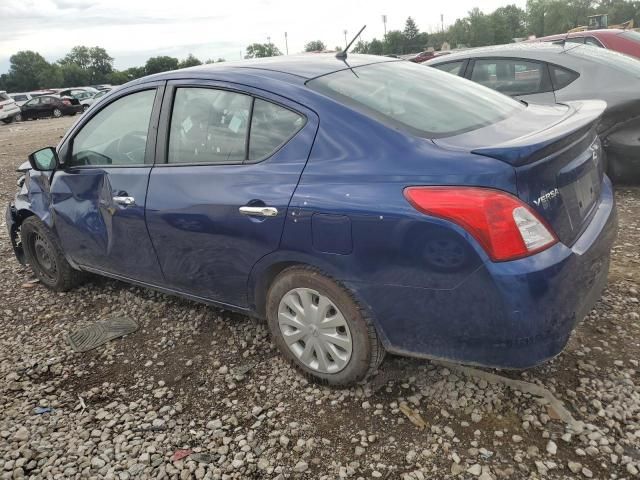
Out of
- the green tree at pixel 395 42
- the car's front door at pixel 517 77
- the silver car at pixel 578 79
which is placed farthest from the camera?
the green tree at pixel 395 42

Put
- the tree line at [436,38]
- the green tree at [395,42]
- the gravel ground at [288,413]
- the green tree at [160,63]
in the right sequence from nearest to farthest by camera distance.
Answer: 1. the gravel ground at [288,413]
2. the green tree at [160,63]
3. the tree line at [436,38]
4. the green tree at [395,42]

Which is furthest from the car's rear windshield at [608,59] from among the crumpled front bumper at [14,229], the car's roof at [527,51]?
the crumpled front bumper at [14,229]

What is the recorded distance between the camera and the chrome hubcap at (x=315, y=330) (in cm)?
269

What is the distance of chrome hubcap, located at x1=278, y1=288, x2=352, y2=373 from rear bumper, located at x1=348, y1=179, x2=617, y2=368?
0.77 feet

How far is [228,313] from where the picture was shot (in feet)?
12.5

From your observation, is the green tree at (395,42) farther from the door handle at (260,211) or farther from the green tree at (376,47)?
the door handle at (260,211)

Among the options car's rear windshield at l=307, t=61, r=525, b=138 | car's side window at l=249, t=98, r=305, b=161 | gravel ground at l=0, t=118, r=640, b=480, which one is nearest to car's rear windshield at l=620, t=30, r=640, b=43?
gravel ground at l=0, t=118, r=640, b=480

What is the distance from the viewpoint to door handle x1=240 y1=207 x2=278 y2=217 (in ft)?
8.73

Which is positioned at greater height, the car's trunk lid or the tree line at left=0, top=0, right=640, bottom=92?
the tree line at left=0, top=0, right=640, bottom=92

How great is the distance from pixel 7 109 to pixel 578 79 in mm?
29194

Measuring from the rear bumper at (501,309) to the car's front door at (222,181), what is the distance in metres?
0.65

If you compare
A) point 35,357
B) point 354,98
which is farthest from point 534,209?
point 35,357

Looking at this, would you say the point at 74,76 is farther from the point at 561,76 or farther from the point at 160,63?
the point at 561,76

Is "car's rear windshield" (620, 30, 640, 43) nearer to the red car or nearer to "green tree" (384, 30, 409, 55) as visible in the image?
the red car
